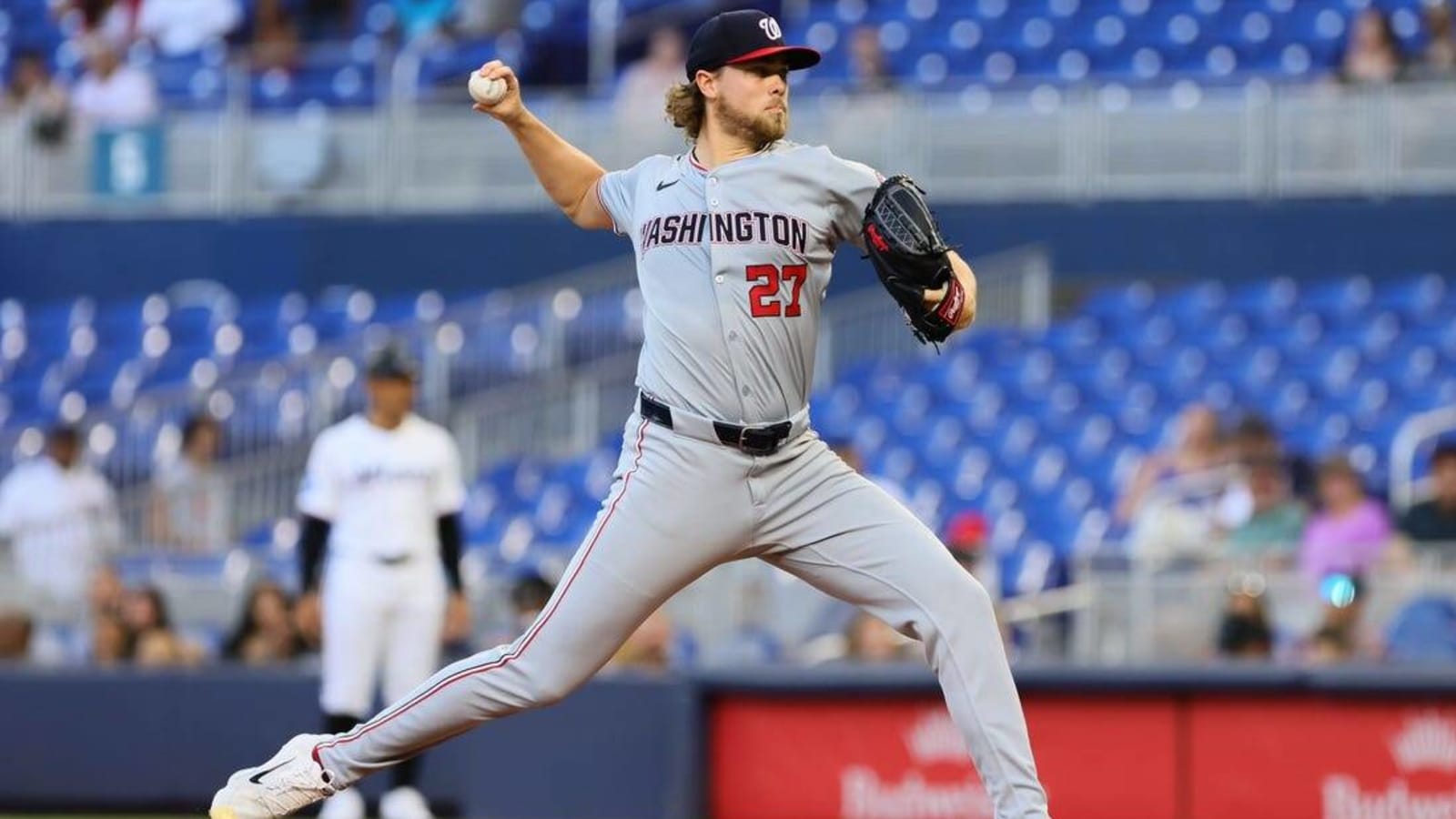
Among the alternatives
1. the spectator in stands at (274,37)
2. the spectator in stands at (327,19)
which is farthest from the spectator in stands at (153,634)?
the spectator in stands at (327,19)

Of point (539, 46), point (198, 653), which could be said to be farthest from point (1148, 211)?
point (198, 653)

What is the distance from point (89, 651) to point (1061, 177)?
308 inches

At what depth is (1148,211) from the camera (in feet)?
56.0

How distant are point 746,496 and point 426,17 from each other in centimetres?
1464

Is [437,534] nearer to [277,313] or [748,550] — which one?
[748,550]

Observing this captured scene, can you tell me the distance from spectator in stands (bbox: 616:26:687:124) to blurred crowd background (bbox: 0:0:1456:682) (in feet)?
0.18

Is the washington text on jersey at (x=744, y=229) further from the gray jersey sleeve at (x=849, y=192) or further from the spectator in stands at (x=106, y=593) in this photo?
the spectator in stands at (x=106, y=593)

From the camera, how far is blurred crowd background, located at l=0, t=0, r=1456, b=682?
1117 cm

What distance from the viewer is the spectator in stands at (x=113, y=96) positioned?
18.4 m

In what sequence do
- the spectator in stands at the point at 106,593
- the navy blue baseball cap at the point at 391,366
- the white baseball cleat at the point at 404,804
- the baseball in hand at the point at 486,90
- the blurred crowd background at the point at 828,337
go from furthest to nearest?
the spectator in stands at the point at 106,593, the blurred crowd background at the point at 828,337, the navy blue baseball cap at the point at 391,366, the white baseball cleat at the point at 404,804, the baseball in hand at the point at 486,90

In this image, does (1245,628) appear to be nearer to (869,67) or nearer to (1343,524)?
(1343,524)

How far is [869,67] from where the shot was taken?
56.9ft

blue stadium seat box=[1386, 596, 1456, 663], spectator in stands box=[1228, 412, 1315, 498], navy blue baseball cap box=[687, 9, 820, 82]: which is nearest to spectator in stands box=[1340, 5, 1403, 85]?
spectator in stands box=[1228, 412, 1315, 498]

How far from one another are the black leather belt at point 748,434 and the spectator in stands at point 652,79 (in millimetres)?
10899
